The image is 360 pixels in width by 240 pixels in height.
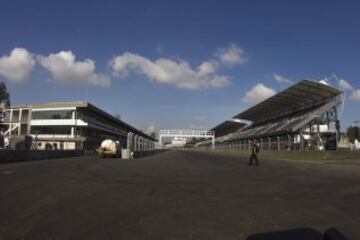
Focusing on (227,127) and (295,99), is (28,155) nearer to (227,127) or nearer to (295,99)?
(295,99)

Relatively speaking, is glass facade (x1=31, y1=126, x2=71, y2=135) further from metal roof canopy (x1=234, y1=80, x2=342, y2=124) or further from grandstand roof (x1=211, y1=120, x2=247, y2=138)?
grandstand roof (x1=211, y1=120, x2=247, y2=138)

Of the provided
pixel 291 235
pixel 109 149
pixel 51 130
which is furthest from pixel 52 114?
pixel 291 235

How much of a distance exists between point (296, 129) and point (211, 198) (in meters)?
57.9

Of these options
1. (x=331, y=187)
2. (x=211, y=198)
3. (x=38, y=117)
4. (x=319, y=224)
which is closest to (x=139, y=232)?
(x=319, y=224)

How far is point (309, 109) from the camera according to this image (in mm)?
77812

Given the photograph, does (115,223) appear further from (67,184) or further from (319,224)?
(67,184)

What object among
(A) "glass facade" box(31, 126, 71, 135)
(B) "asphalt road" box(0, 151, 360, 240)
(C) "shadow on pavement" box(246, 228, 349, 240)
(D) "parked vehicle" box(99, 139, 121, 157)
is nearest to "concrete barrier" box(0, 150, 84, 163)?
(D) "parked vehicle" box(99, 139, 121, 157)

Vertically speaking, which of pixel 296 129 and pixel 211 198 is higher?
pixel 296 129

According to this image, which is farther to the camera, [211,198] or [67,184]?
[67,184]

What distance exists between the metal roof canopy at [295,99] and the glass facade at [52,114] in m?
42.4

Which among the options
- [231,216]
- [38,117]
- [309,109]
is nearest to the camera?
[231,216]

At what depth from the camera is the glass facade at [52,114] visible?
100m

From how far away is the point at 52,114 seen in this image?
340ft

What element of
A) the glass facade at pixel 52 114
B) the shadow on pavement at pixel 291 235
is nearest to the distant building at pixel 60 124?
the glass facade at pixel 52 114
